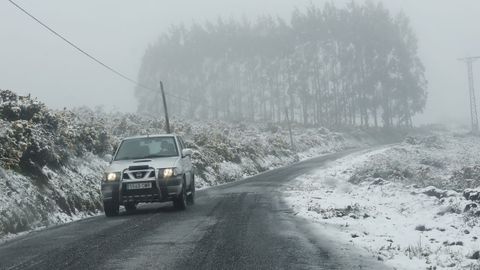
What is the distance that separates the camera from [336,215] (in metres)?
11.2

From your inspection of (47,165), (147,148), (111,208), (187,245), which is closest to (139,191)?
(111,208)

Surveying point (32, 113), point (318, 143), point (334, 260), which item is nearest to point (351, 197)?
point (334, 260)

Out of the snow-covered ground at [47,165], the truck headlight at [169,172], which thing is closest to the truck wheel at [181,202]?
the truck headlight at [169,172]

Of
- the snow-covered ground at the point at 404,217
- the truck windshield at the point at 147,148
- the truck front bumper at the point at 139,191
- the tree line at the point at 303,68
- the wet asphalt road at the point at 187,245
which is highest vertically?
the tree line at the point at 303,68

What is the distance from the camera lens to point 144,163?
12070 millimetres

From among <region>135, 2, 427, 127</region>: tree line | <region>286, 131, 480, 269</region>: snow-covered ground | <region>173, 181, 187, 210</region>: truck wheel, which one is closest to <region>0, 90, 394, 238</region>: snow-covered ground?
<region>173, 181, 187, 210</region>: truck wheel

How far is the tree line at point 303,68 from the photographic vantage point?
75.2 m

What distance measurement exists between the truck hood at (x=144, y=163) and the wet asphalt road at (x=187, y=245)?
3.78 ft

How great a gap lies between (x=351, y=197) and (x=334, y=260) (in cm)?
888

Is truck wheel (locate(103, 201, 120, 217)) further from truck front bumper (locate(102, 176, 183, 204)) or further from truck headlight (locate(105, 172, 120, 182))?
truck headlight (locate(105, 172, 120, 182))

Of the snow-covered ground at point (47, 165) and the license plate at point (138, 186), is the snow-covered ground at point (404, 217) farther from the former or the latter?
the snow-covered ground at point (47, 165)

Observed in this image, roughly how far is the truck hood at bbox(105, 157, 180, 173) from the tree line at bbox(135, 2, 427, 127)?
5617cm

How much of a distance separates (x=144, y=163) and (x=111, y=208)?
4.53ft

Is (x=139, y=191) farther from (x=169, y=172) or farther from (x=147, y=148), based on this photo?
(x=147, y=148)
